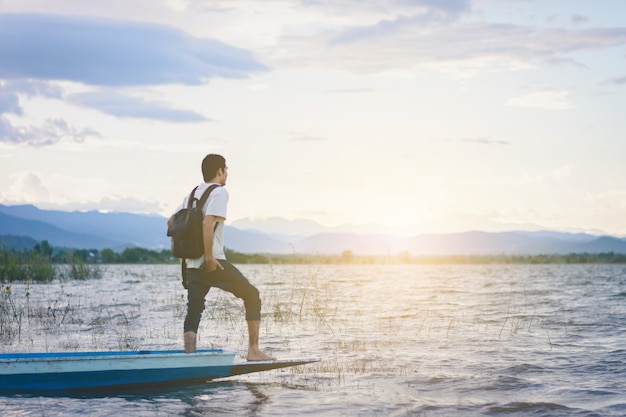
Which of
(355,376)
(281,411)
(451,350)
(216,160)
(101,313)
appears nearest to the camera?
(281,411)

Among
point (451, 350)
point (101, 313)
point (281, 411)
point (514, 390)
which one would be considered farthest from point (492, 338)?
point (101, 313)

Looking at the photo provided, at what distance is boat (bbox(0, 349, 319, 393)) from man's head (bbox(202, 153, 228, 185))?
2.21 metres

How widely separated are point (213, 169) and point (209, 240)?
91cm

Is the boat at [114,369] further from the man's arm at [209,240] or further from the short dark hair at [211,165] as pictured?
the short dark hair at [211,165]

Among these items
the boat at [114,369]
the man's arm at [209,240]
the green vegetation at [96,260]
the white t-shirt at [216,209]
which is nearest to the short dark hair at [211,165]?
the white t-shirt at [216,209]

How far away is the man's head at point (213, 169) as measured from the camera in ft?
30.1

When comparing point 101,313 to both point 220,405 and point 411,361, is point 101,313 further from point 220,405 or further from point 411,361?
point 220,405

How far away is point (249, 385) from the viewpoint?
9750 millimetres

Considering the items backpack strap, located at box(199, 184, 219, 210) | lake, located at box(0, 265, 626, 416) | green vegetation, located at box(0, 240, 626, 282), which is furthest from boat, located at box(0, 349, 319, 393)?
green vegetation, located at box(0, 240, 626, 282)

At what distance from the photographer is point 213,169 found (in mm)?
9164

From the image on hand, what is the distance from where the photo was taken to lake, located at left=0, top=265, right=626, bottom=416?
8.60 metres

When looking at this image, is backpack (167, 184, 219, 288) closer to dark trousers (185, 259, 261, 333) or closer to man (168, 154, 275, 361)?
man (168, 154, 275, 361)

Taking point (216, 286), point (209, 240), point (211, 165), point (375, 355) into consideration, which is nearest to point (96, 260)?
point (375, 355)

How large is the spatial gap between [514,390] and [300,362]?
2825 millimetres
